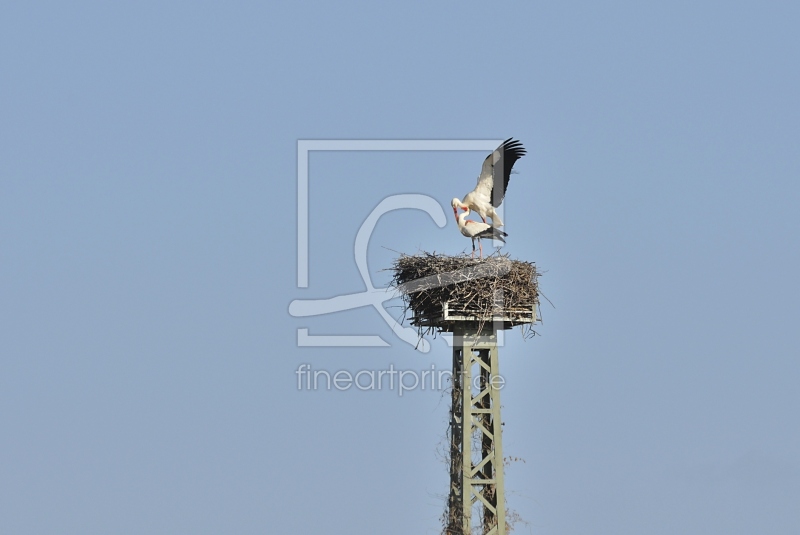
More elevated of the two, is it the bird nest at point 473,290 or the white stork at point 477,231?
the white stork at point 477,231

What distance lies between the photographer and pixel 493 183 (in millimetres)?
27562

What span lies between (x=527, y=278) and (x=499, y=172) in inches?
93.1

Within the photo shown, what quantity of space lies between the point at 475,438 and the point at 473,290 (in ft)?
9.54

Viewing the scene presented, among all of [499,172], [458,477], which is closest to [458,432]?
[458,477]

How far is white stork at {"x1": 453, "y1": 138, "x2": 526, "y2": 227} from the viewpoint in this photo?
27.0m

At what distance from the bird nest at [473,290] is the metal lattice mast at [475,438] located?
590 millimetres

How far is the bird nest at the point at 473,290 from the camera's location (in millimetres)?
25906

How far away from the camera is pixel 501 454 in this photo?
87.0ft

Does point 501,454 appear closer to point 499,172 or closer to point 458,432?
point 458,432

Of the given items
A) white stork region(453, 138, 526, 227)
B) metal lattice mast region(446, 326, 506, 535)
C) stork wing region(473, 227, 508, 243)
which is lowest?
metal lattice mast region(446, 326, 506, 535)

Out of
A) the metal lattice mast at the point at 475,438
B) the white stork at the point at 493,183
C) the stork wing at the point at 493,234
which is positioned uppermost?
the white stork at the point at 493,183

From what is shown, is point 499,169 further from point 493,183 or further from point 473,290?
point 473,290

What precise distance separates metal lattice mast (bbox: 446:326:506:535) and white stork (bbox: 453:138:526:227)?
8.55ft

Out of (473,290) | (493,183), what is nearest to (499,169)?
(493,183)
